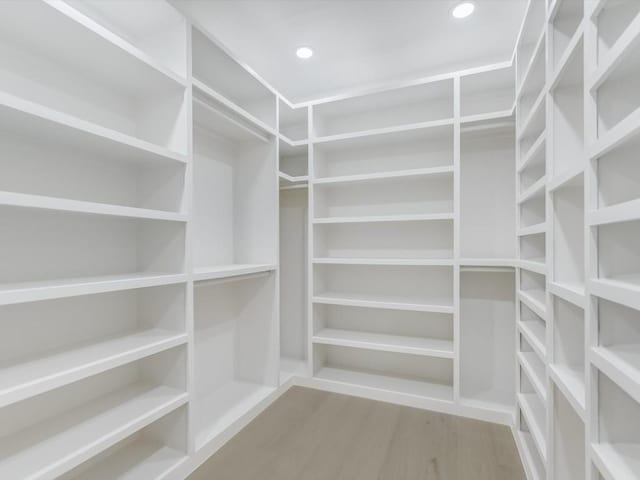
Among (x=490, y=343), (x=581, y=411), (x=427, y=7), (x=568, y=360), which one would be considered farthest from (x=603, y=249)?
(x=490, y=343)

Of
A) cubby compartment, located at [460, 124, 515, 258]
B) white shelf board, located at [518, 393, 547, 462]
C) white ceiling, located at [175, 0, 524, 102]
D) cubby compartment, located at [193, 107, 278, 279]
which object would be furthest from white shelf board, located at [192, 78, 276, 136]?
white shelf board, located at [518, 393, 547, 462]

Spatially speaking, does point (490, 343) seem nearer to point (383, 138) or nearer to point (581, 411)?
point (581, 411)

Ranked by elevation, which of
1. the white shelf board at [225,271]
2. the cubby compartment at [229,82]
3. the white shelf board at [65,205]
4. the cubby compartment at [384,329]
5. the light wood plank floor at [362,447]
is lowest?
the light wood plank floor at [362,447]

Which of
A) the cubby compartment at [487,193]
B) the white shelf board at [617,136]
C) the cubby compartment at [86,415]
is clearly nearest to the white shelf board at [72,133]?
the cubby compartment at [86,415]

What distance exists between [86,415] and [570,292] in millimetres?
2102

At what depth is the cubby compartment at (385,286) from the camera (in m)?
2.47

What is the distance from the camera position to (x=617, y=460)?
77 cm

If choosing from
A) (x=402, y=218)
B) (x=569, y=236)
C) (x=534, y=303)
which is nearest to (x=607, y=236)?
(x=569, y=236)

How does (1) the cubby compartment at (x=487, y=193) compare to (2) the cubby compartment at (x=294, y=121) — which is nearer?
(1) the cubby compartment at (x=487, y=193)

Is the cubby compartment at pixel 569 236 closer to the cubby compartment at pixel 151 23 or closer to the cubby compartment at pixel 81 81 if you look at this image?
the cubby compartment at pixel 81 81

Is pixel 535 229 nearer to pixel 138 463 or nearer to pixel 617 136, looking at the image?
pixel 617 136

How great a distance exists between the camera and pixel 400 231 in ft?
8.79

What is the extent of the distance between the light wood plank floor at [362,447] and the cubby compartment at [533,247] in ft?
3.89

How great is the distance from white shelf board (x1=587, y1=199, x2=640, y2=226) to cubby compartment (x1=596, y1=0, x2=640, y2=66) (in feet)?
Answer: 1.41
